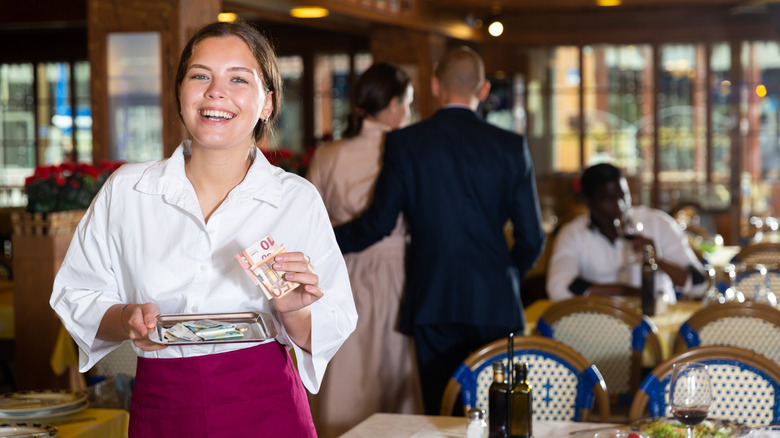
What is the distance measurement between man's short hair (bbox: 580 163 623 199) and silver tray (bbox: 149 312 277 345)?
10.0 ft

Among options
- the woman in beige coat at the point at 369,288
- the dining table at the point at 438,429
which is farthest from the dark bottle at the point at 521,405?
the woman in beige coat at the point at 369,288

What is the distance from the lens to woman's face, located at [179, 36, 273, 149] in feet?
5.91

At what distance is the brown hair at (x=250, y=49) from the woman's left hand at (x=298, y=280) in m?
0.41

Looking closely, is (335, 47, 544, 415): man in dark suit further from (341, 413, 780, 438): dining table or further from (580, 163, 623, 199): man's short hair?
(341, 413, 780, 438): dining table

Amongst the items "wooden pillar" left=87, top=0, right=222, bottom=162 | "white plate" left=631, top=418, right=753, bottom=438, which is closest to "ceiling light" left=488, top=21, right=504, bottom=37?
"wooden pillar" left=87, top=0, right=222, bottom=162

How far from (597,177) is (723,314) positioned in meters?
1.26

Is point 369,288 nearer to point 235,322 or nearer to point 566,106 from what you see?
point 235,322

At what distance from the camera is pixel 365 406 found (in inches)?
154

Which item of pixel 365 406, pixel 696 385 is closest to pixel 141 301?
pixel 696 385

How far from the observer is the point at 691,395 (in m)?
2.10

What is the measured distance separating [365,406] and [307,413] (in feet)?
6.64

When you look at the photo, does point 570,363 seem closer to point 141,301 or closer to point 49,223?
point 141,301

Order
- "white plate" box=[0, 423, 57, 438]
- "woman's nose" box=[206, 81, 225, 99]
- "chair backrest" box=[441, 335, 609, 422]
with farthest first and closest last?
"chair backrest" box=[441, 335, 609, 422], "white plate" box=[0, 423, 57, 438], "woman's nose" box=[206, 81, 225, 99]

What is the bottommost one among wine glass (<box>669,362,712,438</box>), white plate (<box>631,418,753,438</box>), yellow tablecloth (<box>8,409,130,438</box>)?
yellow tablecloth (<box>8,409,130,438</box>)
